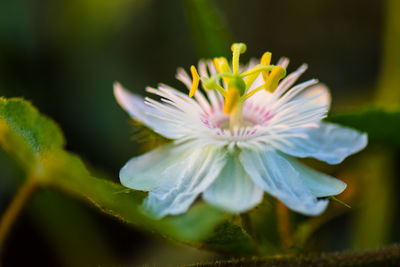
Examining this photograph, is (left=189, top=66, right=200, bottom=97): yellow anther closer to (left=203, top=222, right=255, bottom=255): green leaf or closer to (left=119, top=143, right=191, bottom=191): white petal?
(left=119, top=143, right=191, bottom=191): white petal

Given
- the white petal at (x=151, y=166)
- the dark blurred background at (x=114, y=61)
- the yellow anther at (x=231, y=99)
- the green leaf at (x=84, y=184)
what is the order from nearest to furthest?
the green leaf at (x=84, y=184)
the white petal at (x=151, y=166)
the yellow anther at (x=231, y=99)
the dark blurred background at (x=114, y=61)

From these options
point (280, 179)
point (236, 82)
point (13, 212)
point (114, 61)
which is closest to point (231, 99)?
point (236, 82)

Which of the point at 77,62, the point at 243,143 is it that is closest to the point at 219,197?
the point at 243,143

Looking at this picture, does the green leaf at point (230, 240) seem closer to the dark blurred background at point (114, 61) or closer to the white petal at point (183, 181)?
the white petal at point (183, 181)

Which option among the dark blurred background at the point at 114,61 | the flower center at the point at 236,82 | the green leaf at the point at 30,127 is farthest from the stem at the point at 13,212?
the dark blurred background at the point at 114,61

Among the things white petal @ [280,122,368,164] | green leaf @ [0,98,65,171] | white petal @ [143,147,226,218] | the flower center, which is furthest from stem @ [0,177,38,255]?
white petal @ [280,122,368,164]

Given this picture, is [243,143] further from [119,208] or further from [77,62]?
[77,62]

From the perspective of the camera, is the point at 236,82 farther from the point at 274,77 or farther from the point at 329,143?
the point at 329,143
